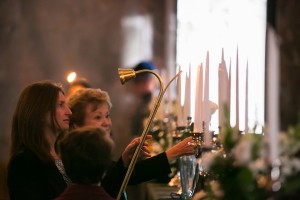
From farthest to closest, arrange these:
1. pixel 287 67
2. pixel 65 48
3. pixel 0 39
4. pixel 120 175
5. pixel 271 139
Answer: pixel 65 48 → pixel 0 39 → pixel 287 67 → pixel 120 175 → pixel 271 139

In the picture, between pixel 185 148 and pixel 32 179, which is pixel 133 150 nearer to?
pixel 185 148

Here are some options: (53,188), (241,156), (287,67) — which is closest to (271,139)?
(241,156)

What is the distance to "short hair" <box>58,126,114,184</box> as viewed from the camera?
128 inches

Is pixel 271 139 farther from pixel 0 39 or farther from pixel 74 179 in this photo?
pixel 0 39

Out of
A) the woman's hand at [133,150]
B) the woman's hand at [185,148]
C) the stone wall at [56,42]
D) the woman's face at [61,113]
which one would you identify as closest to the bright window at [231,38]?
the woman's hand at [185,148]

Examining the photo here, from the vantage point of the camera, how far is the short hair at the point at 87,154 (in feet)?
10.7

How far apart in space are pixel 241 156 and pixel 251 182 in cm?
11

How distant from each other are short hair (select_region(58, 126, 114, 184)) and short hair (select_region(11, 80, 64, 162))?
951 millimetres

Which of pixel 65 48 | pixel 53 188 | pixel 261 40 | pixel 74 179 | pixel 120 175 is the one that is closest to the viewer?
pixel 74 179

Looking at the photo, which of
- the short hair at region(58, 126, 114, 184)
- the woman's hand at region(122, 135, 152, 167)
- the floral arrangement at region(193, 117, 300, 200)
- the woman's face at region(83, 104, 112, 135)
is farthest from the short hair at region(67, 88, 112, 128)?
the floral arrangement at region(193, 117, 300, 200)

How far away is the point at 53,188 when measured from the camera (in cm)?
417

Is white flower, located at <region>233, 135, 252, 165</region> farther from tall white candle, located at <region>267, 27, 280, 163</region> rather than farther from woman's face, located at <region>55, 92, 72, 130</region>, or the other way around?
woman's face, located at <region>55, 92, 72, 130</region>

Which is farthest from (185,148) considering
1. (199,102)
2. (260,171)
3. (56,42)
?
(56,42)

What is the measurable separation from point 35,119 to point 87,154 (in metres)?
1.16
